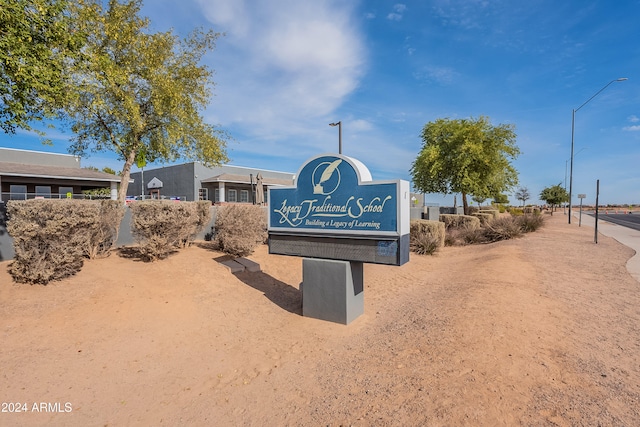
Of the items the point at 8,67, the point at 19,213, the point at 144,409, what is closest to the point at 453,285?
the point at 144,409

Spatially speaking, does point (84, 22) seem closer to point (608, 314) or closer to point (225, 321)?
point (225, 321)

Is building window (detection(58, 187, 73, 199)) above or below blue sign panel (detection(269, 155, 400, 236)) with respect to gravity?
above

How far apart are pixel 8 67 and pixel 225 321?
722 cm

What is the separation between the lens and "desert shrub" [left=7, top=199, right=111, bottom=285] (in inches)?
230

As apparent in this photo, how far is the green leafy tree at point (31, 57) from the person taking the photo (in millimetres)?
6570

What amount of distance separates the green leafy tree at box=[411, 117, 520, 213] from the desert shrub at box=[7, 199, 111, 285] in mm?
23126

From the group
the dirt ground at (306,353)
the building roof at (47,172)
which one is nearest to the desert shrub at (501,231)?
the dirt ground at (306,353)

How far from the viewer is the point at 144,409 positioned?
3.58m

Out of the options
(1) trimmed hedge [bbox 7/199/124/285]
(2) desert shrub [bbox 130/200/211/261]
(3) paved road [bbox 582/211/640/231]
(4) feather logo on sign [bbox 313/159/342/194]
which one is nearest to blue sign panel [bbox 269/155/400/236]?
(4) feather logo on sign [bbox 313/159/342/194]

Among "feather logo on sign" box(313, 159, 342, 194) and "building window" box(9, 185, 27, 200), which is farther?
"building window" box(9, 185, 27, 200)

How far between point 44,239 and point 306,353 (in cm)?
547

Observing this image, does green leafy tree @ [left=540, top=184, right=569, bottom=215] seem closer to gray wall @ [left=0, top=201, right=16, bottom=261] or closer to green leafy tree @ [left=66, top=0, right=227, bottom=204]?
green leafy tree @ [left=66, top=0, right=227, bottom=204]

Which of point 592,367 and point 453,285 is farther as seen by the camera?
point 453,285

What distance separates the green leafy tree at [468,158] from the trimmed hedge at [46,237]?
23.0 meters
